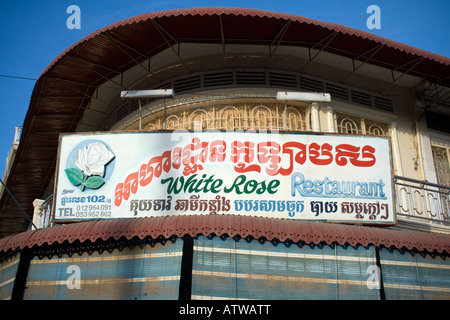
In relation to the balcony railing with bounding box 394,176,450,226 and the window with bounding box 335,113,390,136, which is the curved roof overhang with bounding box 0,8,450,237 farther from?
the balcony railing with bounding box 394,176,450,226

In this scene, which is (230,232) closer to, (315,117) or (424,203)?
(315,117)

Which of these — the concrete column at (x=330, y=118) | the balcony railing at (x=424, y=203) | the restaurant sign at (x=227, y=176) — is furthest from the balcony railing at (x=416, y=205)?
the concrete column at (x=330, y=118)

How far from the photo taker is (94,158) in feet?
27.5

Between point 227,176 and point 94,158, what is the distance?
2.23 meters

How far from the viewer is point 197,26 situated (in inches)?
383

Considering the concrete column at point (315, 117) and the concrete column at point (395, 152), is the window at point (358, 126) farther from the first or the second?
the concrete column at point (315, 117)

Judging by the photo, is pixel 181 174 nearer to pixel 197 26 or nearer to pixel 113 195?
pixel 113 195

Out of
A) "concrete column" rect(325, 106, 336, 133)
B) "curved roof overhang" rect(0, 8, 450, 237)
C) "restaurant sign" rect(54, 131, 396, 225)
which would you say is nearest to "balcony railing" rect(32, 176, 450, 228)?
"restaurant sign" rect(54, 131, 396, 225)

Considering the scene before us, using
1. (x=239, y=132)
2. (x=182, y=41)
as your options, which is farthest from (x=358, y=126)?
(x=182, y=41)

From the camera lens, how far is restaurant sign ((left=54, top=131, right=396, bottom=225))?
7.94m

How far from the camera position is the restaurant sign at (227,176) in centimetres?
794

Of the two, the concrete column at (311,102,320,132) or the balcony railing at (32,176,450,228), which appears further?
the concrete column at (311,102,320,132)

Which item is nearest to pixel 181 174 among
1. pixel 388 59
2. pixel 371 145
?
pixel 371 145

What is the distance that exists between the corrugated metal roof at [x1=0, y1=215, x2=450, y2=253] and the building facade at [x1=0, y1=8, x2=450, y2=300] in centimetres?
2
